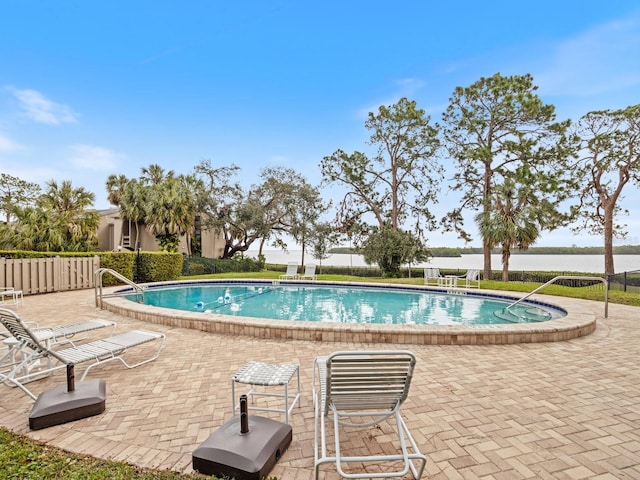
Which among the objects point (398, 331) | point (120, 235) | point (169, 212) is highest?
point (169, 212)

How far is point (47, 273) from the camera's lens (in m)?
11.2

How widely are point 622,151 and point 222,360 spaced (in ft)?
78.2

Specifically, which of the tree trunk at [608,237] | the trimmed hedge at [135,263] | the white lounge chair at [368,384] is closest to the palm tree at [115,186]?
the trimmed hedge at [135,263]

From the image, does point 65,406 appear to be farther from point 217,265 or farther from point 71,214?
point 71,214

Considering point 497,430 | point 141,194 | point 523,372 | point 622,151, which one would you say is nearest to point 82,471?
point 497,430

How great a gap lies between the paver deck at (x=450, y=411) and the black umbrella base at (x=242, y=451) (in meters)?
0.13

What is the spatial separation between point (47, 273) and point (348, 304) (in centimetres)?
1003

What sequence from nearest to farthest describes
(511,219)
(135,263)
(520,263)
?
(135,263) < (511,219) < (520,263)

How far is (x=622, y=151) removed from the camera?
18.8 meters

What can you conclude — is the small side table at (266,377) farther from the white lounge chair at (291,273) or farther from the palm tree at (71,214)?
the palm tree at (71,214)

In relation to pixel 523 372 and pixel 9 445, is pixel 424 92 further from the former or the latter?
pixel 9 445

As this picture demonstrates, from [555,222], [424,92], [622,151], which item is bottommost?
[555,222]

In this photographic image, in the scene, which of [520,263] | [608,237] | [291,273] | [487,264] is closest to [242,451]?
[291,273]

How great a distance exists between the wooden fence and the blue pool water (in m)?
2.32
